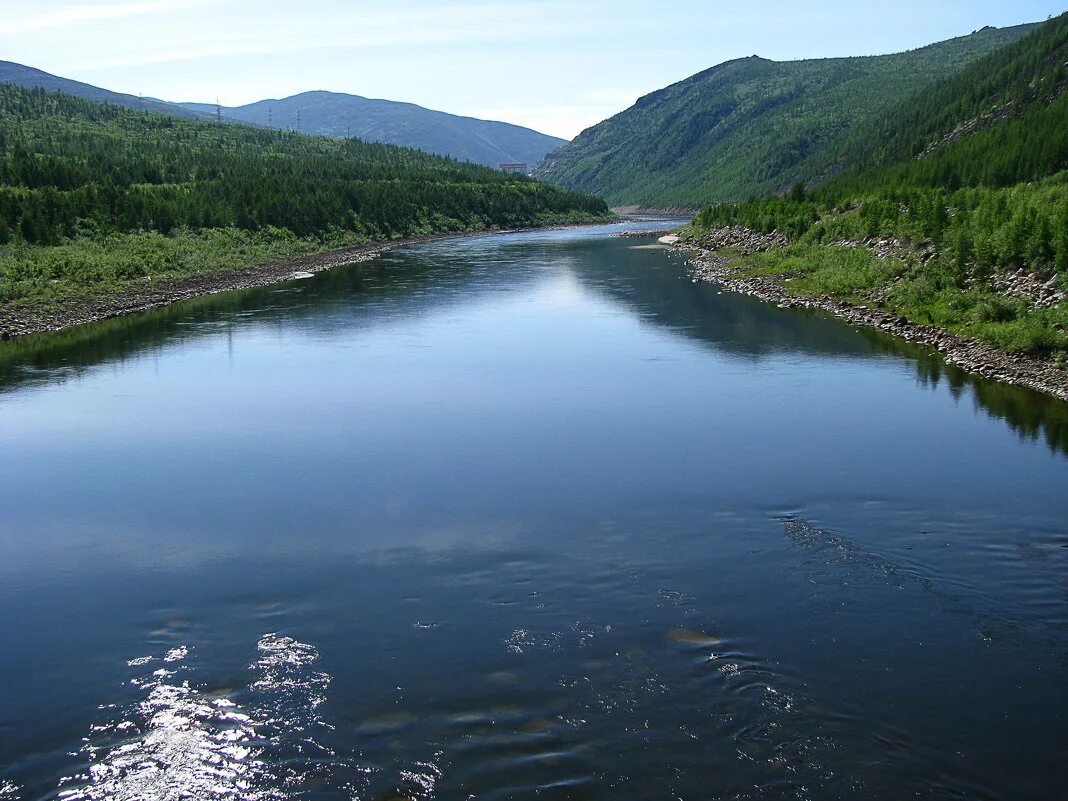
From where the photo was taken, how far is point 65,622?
13.7 m

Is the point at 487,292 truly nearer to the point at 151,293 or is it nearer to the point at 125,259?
the point at 151,293

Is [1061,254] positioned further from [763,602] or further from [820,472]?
[763,602]

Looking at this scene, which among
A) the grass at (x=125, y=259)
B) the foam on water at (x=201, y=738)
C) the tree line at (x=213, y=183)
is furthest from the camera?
the tree line at (x=213, y=183)

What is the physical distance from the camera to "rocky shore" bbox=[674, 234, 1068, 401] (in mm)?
26781

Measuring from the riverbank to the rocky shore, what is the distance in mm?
30730

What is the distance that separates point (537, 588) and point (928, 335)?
25132 mm

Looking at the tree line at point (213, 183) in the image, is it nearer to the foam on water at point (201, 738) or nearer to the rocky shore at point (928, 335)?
the rocky shore at point (928, 335)

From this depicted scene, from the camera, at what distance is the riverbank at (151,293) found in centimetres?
4159

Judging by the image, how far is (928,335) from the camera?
34.0m

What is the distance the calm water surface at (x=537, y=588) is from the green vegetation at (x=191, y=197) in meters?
31.3

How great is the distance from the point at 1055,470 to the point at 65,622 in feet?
64.6

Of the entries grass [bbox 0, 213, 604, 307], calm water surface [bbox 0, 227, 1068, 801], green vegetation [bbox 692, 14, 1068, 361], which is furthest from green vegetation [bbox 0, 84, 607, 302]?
green vegetation [bbox 692, 14, 1068, 361]

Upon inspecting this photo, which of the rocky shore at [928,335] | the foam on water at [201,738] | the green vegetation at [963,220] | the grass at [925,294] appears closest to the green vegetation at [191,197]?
the rocky shore at [928,335]

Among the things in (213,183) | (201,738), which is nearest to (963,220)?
(201,738)
